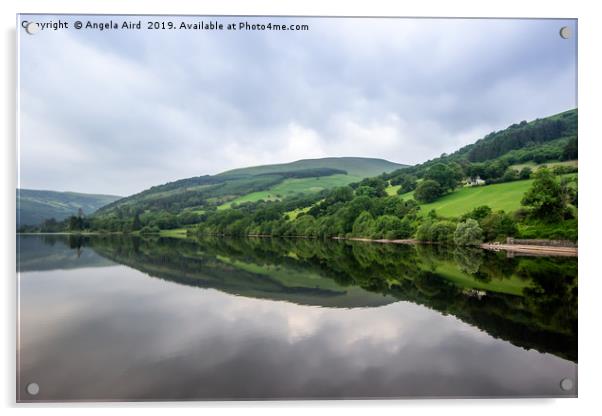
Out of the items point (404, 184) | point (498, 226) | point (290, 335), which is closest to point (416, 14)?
point (290, 335)

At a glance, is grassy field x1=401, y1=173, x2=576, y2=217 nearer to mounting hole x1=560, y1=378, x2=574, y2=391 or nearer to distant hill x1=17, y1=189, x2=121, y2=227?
mounting hole x1=560, y1=378, x2=574, y2=391

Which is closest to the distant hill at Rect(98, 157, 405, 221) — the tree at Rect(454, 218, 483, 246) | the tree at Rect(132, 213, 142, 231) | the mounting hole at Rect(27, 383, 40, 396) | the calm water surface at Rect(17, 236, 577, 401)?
the tree at Rect(132, 213, 142, 231)

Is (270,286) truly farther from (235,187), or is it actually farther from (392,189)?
(392,189)

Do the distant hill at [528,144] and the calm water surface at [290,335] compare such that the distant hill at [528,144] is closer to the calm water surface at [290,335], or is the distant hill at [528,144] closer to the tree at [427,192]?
the calm water surface at [290,335]
